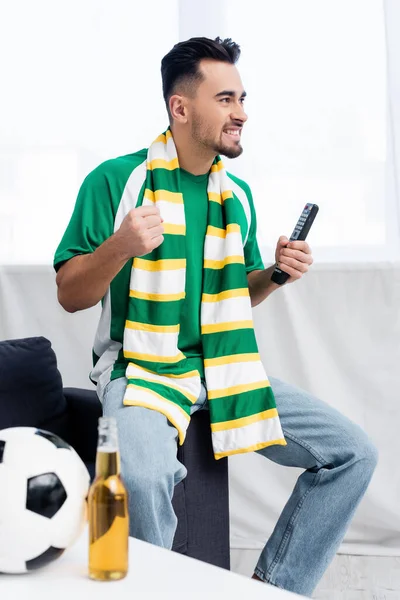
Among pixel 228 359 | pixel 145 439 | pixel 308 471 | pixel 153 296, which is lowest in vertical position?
pixel 308 471

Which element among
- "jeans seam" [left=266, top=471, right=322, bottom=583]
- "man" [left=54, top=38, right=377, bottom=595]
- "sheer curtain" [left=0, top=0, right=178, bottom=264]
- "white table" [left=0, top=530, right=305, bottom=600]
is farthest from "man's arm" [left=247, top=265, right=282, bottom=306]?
"white table" [left=0, top=530, right=305, bottom=600]

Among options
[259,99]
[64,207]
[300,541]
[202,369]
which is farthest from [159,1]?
[300,541]

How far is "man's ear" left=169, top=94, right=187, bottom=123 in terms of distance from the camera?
183 centimetres

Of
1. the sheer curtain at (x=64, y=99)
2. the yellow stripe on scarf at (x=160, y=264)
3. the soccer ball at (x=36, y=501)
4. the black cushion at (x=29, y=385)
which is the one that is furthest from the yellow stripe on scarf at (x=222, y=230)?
the soccer ball at (x=36, y=501)

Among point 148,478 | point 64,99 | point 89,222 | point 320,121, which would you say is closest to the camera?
point 148,478

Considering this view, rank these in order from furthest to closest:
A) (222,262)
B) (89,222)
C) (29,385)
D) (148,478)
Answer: (29,385) < (222,262) < (89,222) < (148,478)

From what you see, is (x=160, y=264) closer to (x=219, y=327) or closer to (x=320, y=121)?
(x=219, y=327)

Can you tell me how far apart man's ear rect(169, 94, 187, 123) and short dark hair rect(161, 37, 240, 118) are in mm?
34

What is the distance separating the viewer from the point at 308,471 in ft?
5.67

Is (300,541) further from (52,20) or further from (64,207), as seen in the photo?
(52,20)

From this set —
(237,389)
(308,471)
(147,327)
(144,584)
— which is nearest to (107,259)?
(147,327)

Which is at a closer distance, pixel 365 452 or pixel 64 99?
pixel 365 452

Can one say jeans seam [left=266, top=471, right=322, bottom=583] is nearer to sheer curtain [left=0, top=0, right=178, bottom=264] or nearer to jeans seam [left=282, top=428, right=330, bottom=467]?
jeans seam [left=282, top=428, right=330, bottom=467]

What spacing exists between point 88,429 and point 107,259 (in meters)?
0.62
